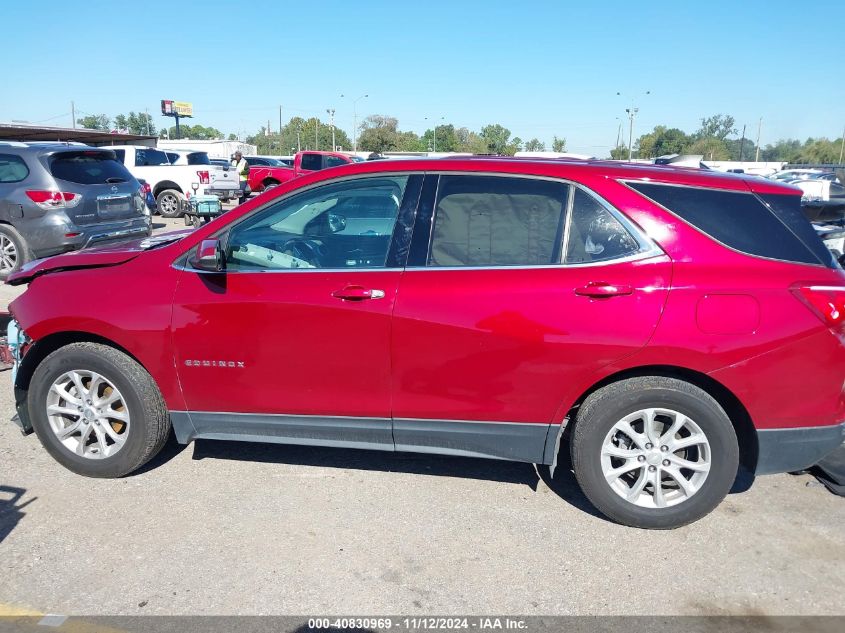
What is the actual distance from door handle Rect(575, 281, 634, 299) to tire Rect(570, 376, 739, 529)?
17.7 inches

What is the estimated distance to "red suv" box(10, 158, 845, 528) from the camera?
10.3 feet

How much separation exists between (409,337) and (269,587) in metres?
1.31

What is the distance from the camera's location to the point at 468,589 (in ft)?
9.59

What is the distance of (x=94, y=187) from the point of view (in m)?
9.19

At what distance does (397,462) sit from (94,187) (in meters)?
7.19

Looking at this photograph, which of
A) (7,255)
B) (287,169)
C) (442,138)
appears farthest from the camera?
(442,138)

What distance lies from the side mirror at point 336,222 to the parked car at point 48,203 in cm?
608

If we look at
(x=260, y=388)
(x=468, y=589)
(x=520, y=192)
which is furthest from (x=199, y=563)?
(x=520, y=192)

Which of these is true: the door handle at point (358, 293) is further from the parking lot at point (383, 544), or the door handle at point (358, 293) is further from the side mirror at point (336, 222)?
the parking lot at point (383, 544)

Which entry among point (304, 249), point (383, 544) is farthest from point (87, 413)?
point (383, 544)

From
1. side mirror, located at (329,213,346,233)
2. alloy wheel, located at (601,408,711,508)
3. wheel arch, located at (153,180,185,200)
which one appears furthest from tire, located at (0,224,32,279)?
alloy wheel, located at (601,408,711,508)

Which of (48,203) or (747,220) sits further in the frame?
(48,203)

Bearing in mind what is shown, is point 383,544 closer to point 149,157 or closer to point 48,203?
point 48,203

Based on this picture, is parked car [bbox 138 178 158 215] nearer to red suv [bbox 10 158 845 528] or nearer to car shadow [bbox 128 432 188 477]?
car shadow [bbox 128 432 188 477]
